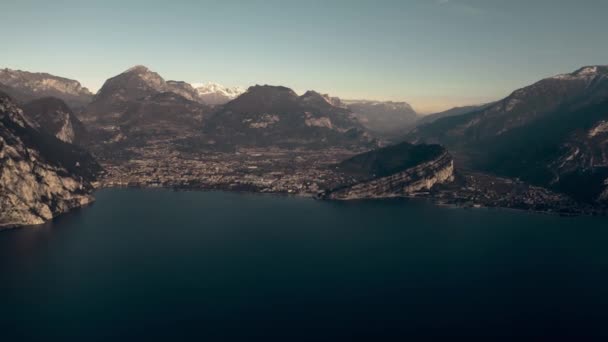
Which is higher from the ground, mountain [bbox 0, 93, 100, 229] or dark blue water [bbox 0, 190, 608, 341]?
mountain [bbox 0, 93, 100, 229]

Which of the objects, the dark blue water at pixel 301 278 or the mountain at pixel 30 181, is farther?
the mountain at pixel 30 181

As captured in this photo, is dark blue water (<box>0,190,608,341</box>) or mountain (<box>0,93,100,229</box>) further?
mountain (<box>0,93,100,229</box>)

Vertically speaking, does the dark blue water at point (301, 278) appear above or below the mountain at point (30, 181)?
below

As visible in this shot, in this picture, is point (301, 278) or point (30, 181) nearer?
point (301, 278)

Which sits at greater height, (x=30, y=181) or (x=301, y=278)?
(x=30, y=181)
